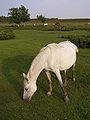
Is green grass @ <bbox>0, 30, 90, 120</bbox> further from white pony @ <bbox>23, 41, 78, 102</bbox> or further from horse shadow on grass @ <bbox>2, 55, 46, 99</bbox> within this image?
white pony @ <bbox>23, 41, 78, 102</bbox>

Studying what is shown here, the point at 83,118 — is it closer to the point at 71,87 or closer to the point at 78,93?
the point at 78,93

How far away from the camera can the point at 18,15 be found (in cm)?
7050

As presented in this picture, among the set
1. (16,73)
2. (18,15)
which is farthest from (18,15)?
(16,73)

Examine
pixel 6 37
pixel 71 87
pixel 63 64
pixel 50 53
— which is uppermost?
pixel 50 53

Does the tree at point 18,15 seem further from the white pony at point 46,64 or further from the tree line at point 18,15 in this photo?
the white pony at point 46,64

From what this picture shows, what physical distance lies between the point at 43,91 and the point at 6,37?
20.7 m

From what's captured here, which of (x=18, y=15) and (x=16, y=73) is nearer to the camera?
(x=16, y=73)

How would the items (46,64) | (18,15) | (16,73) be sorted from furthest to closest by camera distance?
(18,15)
(16,73)
(46,64)

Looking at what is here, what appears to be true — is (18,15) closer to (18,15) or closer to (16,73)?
(18,15)

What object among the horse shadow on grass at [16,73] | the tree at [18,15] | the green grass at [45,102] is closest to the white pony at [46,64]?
the green grass at [45,102]

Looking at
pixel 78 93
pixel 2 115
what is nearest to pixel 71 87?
pixel 78 93

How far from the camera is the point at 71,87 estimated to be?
6.59 meters

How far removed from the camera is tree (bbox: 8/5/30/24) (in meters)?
71.1

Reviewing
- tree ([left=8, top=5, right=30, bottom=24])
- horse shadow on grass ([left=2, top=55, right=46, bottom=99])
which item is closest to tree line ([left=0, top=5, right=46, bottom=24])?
tree ([left=8, top=5, right=30, bottom=24])
